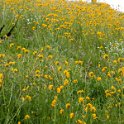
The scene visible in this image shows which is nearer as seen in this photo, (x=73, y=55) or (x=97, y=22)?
(x=73, y=55)

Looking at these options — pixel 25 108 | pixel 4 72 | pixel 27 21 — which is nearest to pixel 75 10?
pixel 27 21

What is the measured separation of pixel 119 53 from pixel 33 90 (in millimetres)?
2142

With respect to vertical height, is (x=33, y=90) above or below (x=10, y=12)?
below

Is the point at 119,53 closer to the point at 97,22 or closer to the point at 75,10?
the point at 97,22

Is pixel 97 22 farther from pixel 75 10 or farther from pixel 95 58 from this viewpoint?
pixel 95 58

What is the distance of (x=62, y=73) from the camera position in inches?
122

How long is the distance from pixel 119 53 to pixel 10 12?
2.63m

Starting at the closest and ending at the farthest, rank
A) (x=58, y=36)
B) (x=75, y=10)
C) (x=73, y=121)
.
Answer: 1. (x=73, y=121)
2. (x=58, y=36)
3. (x=75, y=10)

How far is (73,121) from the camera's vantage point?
2.29 m

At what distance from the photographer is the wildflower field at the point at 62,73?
98.8 inches

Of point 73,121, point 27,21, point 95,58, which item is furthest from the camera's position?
point 27,21

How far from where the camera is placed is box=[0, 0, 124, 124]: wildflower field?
2510mm

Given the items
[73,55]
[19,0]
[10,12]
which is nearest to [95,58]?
[73,55]

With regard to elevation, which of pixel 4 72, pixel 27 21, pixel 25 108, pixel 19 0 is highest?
pixel 19 0
